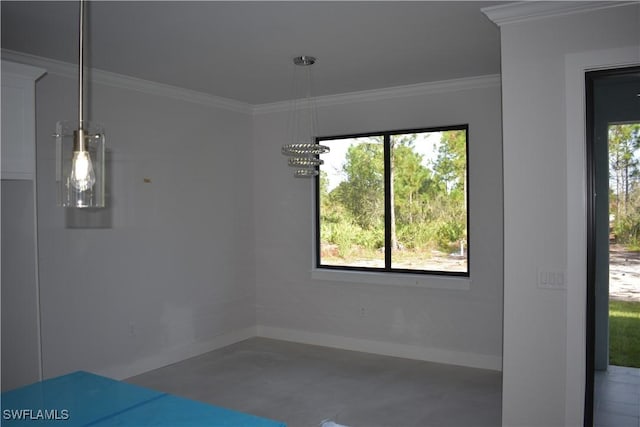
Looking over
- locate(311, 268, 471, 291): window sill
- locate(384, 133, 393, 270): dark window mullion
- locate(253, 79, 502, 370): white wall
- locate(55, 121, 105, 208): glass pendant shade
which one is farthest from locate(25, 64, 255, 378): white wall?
locate(55, 121, 105, 208): glass pendant shade

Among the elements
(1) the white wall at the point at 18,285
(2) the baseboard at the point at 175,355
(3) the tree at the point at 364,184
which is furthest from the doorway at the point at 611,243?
(2) the baseboard at the point at 175,355

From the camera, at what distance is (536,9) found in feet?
10.2

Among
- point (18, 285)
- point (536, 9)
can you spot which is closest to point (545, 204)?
point (536, 9)

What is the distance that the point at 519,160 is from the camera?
10.6 feet

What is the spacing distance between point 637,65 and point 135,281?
4.42m

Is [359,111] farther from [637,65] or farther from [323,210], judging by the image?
[637,65]

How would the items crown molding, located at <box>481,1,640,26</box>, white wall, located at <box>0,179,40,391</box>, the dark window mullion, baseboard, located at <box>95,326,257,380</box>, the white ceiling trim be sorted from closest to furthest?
crown molding, located at <box>481,1,640,26</box>, white wall, located at <box>0,179,40,391</box>, the white ceiling trim, baseboard, located at <box>95,326,257,380</box>, the dark window mullion

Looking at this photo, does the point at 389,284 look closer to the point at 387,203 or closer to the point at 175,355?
the point at 387,203

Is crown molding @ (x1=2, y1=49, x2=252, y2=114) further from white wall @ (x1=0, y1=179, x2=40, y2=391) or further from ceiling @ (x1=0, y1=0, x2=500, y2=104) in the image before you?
white wall @ (x1=0, y1=179, x2=40, y2=391)

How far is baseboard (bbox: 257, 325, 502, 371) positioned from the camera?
16.7ft

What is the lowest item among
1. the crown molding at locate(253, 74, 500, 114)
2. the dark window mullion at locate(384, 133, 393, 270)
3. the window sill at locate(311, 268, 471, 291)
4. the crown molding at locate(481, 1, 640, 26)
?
the window sill at locate(311, 268, 471, 291)

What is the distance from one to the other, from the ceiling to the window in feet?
2.66

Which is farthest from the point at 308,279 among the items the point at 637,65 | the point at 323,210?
the point at 637,65

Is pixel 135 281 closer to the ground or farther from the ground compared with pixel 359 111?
closer to the ground
